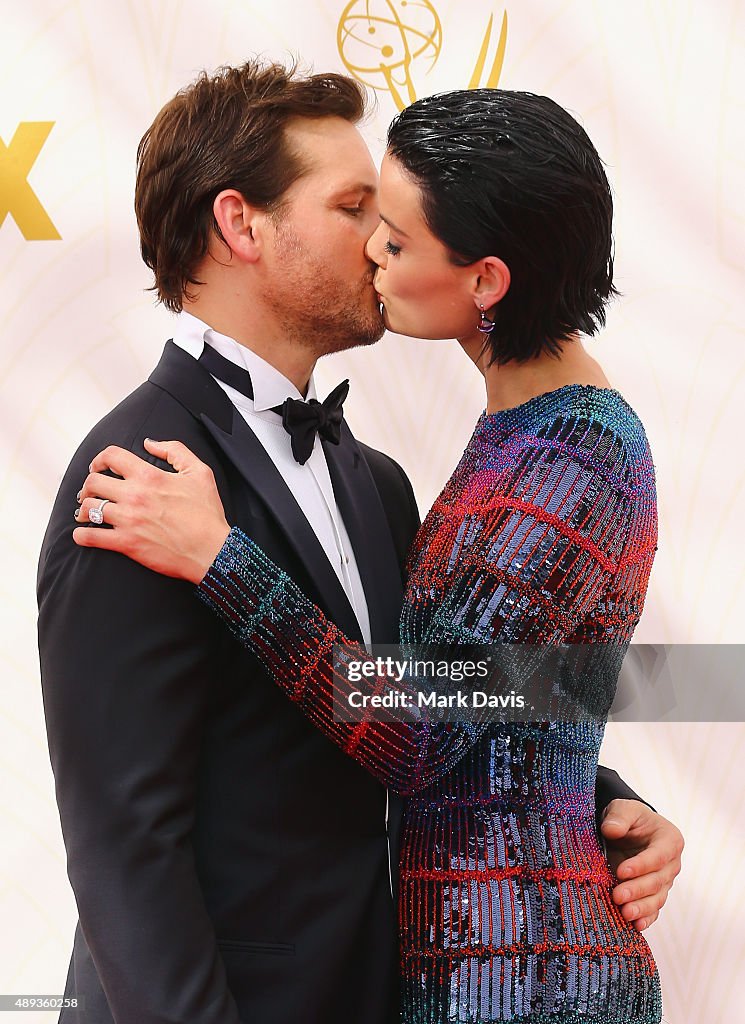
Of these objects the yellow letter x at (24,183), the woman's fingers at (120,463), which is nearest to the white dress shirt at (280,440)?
the woman's fingers at (120,463)

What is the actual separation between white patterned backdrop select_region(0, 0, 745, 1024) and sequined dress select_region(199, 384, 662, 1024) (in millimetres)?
796

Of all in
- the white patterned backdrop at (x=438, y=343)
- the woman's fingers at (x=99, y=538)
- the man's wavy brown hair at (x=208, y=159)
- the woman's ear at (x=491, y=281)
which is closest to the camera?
the woman's fingers at (x=99, y=538)

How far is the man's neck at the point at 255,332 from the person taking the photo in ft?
4.79

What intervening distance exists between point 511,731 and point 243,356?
57 cm

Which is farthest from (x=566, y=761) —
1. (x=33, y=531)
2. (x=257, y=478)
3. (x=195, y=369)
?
(x=33, y=531)

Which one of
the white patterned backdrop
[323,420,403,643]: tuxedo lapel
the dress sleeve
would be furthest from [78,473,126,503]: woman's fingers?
the white patterned backdrop

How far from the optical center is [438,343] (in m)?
2.10

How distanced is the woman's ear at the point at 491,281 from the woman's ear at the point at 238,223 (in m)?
0.33

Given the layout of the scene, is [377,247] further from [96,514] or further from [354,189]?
[96,514]

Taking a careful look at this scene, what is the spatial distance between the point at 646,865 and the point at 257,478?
666 mm

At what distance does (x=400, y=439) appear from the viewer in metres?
2.12

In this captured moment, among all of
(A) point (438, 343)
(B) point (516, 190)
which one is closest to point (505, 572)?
(B) point (516, 190)

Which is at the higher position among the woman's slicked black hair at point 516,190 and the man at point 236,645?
the woman's slicked black hair at point 516,190

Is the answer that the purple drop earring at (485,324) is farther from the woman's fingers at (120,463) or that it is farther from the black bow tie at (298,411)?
the woman's fingers at (120,463)
